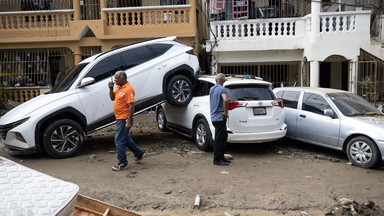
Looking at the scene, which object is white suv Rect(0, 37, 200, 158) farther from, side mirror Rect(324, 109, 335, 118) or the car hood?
side mirror Rect(324, 109, 335, 118)

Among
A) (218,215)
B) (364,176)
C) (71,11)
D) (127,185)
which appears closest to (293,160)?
(364,176)

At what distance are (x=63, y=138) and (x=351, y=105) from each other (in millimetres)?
6126

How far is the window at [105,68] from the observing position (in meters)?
7.20

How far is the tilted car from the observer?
6.25m

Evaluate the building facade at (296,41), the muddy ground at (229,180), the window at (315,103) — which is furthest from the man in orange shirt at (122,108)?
the building facade at (296,41)

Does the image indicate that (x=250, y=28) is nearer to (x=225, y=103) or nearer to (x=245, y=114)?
(x=245, y=114)

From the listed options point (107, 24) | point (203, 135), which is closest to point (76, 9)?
point (107, 24)

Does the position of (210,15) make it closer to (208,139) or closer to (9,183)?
(208,139)

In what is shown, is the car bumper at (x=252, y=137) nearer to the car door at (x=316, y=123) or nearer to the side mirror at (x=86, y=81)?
the car door at (x=316, y=123)

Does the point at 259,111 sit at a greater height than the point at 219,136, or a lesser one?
greater

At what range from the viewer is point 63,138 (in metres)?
6.84

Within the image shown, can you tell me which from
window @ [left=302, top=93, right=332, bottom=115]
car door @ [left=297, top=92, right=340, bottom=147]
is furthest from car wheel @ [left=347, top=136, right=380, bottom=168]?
window @ [left=302, top=93, right=332, bottom=115]

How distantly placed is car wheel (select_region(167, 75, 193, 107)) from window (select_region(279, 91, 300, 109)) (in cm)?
238

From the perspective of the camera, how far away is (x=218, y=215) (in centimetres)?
445
